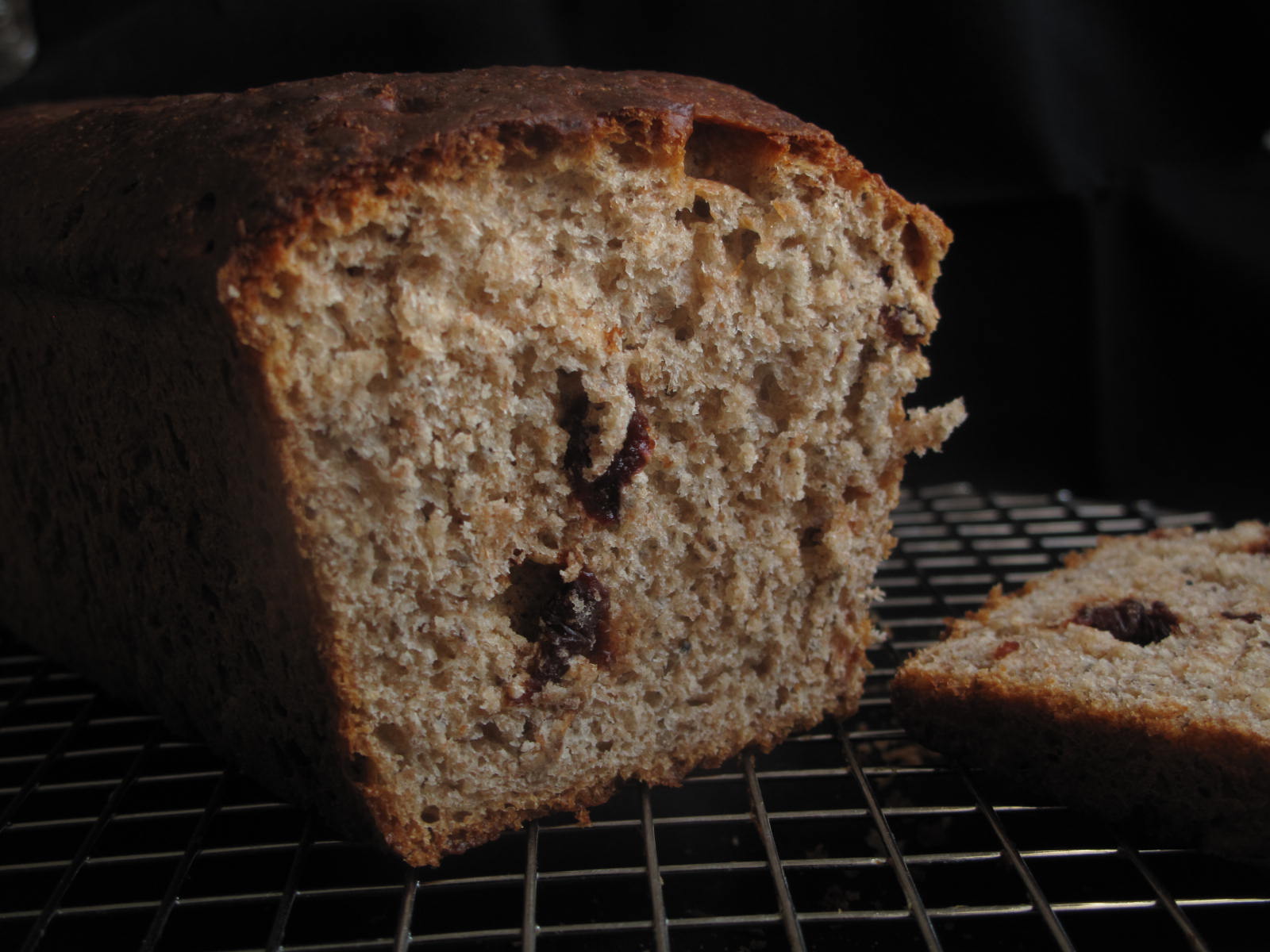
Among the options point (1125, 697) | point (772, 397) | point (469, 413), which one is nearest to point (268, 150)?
point (469, 413)

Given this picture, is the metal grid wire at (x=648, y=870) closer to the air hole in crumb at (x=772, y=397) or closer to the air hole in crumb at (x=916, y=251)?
the air hole in crumb at (x=772, y=397)

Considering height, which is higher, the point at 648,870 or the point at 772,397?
the point at 772,397

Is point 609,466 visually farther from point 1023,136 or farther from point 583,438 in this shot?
point 1023,136

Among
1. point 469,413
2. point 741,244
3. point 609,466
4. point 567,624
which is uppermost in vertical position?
point 741,244

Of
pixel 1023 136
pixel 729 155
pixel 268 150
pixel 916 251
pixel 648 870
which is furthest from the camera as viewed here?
pixel 1023 136

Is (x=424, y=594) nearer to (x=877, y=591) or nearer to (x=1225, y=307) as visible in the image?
(x=877, y=591)

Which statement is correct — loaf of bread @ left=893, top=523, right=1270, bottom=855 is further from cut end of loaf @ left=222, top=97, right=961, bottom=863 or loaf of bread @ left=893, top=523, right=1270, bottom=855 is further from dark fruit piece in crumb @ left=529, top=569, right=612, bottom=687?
dark fruit piece in crumb @ left=529, top=569, right=612, bottom=687
